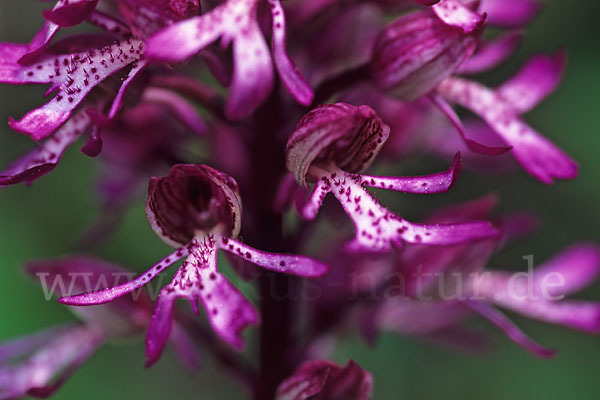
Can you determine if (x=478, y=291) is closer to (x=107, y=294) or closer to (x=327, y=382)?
(x=327, y=382)

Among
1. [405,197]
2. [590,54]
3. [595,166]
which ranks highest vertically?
[590,54]

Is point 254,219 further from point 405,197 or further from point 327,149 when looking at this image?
point 405,197

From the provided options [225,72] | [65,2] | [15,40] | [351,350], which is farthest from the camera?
[15,40]

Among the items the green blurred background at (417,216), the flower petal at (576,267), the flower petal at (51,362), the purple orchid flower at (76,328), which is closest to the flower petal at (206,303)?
the purple orchid flower at (76,328)

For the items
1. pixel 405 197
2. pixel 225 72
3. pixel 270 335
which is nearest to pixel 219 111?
pixel 225 72

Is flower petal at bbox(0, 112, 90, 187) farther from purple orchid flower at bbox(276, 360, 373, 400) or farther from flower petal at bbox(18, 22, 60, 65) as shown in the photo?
purple orchid flower at bbox(276, 360, 373, 400)

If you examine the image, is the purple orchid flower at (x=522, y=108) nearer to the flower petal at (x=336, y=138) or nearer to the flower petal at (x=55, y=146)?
the flower petal at (x=336, y=138)
